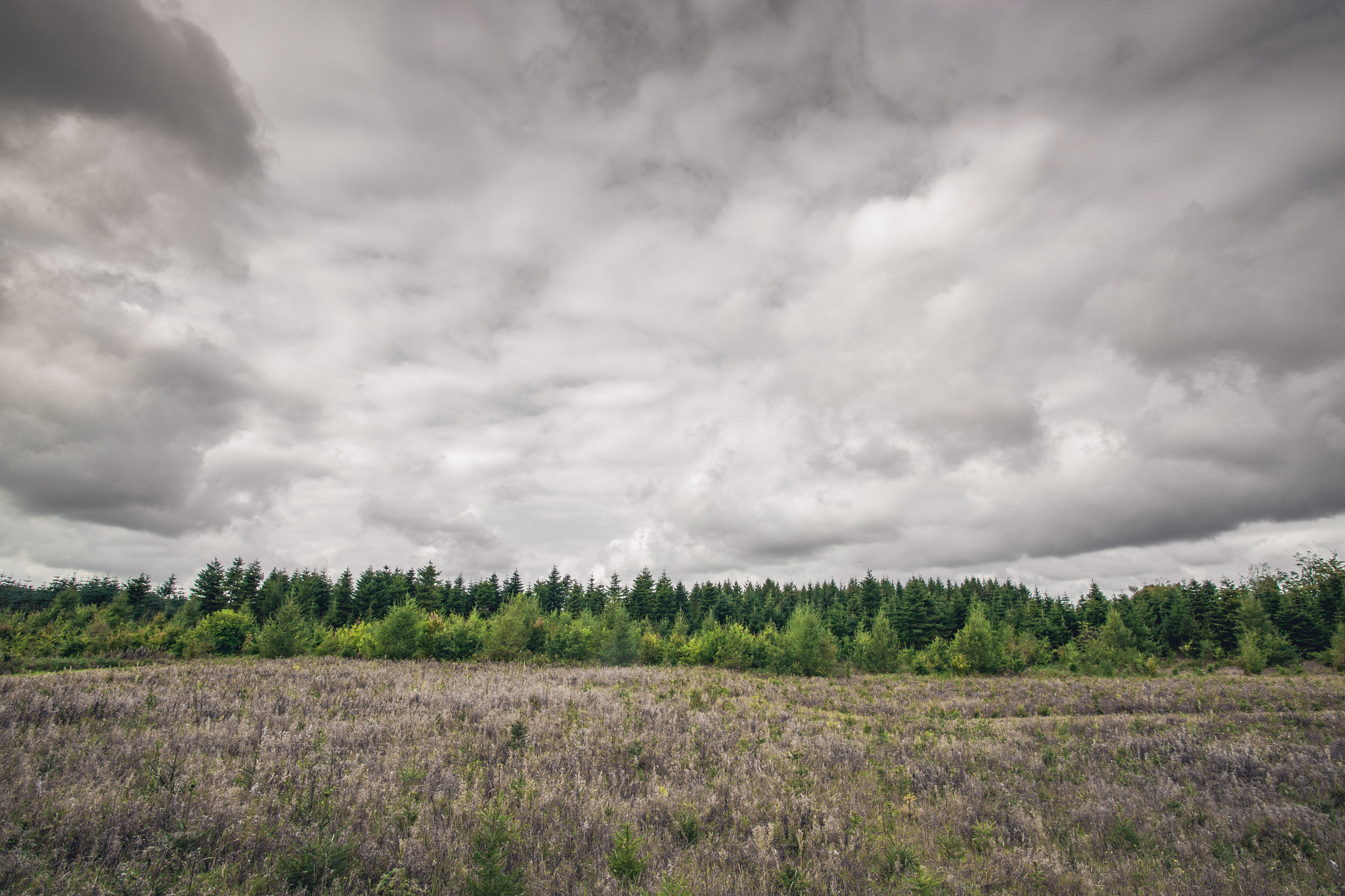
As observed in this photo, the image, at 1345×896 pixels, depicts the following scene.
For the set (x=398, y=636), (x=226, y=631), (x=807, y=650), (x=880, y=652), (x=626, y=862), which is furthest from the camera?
(x=880, y=652)

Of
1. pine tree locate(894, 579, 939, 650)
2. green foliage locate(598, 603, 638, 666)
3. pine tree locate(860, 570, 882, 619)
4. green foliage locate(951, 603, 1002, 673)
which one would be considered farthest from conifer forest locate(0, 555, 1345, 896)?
pine tree locate(860, 570, 882, 619)

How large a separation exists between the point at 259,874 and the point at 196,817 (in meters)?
1.64

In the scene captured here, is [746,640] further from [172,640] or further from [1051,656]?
[172,640]

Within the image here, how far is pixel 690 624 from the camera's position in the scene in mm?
86875

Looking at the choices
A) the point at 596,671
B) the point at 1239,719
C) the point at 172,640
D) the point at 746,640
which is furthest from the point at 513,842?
the point at 172,640

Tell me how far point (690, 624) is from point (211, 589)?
64390 mm

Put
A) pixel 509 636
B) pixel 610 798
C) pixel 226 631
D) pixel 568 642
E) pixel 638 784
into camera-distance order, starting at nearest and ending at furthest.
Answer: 1. pixel 610 798
2. pixel 638 784
3. pixel 509 636
4. pixel 226 631
5. pixel 568 642

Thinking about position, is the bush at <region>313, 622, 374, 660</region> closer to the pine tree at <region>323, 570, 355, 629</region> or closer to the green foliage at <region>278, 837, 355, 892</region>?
the green foliage at <region>278, 837, 355, 892</region>

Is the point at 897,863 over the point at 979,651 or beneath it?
over

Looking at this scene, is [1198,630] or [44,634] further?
[1198,630]

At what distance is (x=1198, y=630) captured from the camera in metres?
56.3

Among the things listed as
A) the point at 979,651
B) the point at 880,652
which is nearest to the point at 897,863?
the point at 880,652

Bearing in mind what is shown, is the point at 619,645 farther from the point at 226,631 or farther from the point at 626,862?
the point at 626,862

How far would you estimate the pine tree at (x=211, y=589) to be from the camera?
6209cm
